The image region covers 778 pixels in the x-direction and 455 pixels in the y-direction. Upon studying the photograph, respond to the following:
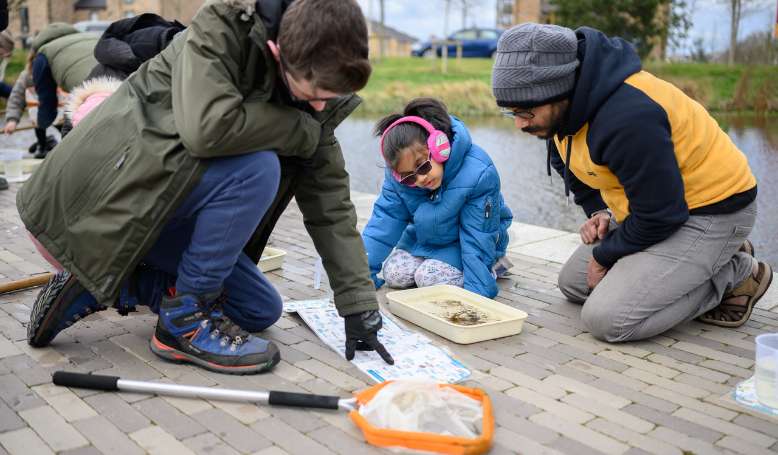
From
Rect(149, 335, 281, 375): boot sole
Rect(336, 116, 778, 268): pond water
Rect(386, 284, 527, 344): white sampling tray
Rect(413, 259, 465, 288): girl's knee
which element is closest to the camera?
Rect(149, 335, 281, 375): boot sole

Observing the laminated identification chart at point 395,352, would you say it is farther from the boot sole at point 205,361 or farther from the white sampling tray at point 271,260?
the white sampling tray at point 271,260

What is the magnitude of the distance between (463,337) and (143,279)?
1181mm

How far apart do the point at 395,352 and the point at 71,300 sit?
1121 mm

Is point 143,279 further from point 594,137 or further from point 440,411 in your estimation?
point 594,137

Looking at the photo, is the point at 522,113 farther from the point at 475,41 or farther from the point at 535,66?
the point at 475,41

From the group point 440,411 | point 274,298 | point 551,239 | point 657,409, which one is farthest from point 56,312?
point 551,239

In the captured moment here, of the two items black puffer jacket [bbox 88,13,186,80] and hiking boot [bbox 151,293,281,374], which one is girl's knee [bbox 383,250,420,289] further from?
black puffer jacket [bbox 88,13,186,80]

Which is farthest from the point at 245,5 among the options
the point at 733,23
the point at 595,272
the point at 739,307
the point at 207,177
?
the point at 733,23

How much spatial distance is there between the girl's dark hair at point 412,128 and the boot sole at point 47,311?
1.46m

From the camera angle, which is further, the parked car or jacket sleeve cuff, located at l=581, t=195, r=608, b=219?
the parked car

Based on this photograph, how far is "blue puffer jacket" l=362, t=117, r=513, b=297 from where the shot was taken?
143 inches

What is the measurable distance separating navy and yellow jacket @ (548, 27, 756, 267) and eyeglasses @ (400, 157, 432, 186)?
0.63 metres

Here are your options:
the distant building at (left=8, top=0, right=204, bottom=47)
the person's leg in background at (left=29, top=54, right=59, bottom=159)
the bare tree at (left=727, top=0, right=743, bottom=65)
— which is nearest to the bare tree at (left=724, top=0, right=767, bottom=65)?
the bare tree at (left=727, top=0, right=743, bottom=65)

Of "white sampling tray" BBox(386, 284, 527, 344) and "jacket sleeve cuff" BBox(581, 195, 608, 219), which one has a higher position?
"jacket sleeve cuff" BBox(581, 195, 608, 219)
